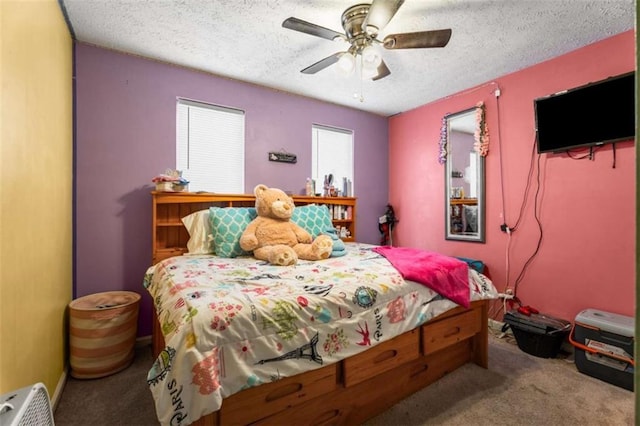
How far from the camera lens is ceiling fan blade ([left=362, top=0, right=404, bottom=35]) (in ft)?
4.99

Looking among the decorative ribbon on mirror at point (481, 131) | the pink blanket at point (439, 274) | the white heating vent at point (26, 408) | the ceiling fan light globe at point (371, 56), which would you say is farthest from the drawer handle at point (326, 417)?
the decorative ribbon on mirror at point (481, 131)

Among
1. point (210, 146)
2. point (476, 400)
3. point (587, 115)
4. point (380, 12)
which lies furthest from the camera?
point (210, 146)

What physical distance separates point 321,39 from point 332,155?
5.40 feet

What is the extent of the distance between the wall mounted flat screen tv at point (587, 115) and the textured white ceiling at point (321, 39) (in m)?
0.39

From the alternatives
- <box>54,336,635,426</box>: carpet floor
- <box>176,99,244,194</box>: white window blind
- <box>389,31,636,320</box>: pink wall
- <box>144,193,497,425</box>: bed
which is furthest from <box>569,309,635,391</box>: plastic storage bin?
<box>176,99,244,194</box>: white window blind

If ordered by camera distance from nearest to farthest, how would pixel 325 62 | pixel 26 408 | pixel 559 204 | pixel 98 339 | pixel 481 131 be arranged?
pixel 26 408 → pixel 98 339 → pixel 325 62 → pixel 559 204 → pixel 481 131

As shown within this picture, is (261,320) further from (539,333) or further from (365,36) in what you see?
(539,333)

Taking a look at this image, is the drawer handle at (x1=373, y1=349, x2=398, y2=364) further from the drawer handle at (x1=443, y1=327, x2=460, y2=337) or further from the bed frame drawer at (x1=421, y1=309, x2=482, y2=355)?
the drawer handle at (x1=443, y1=327, x2=460, y2=337)

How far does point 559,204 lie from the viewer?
8.30ft

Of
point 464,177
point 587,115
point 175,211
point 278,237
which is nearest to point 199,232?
point 175,211

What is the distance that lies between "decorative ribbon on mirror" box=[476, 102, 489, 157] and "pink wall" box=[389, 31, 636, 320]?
53 millimetres

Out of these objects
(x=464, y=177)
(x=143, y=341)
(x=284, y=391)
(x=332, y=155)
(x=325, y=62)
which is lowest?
(x=143, y=341)

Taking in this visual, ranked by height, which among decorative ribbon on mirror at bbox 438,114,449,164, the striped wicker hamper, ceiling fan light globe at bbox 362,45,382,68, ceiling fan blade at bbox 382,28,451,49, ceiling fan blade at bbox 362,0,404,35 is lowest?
the striped wicker hamper

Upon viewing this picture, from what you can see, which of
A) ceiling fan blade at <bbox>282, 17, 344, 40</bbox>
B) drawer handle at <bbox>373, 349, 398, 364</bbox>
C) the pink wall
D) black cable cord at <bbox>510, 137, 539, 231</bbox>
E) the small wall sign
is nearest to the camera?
drawer handle at <bbox>373, 349, 398, 364</bbox>
